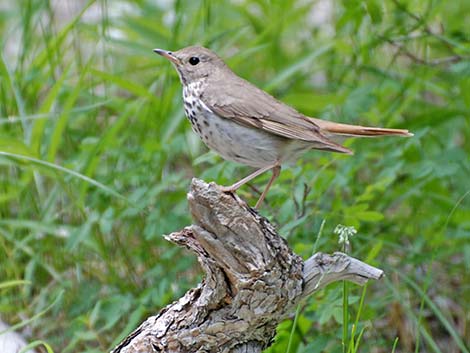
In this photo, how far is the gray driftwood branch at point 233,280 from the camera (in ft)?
9.12

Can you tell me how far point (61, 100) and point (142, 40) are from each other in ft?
3.02

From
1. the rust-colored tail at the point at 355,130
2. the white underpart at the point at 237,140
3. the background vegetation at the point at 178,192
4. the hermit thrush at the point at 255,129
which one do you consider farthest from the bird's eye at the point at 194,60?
the rust-colored tail at the point at 355,130

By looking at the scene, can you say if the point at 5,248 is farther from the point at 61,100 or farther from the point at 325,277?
the point at 325,277

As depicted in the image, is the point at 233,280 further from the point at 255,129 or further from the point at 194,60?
the point at 194,60

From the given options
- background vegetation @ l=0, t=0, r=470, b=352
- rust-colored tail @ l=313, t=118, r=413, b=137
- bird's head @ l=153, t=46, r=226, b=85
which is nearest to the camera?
rust-colored tail @ l=313, t=118, r=413, b=137

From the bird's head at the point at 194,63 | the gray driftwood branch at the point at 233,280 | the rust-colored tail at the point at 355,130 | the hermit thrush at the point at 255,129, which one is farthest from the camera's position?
the bird's head at the point at 194,63

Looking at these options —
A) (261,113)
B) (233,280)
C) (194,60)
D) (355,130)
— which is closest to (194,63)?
(194,60)

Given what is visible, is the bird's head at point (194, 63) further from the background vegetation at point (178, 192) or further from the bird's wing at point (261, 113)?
the background vegetation at point (178, 192)

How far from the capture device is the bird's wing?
3303 mm

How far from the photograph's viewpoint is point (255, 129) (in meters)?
3.36

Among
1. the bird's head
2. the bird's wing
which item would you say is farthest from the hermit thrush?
the bird's head

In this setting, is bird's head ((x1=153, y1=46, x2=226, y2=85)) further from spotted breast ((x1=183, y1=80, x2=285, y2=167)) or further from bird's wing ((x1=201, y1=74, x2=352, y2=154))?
spotted breast ((x1=183, y1=80, x2=285, y2=167))

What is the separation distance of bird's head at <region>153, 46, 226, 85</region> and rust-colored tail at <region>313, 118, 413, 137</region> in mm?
505

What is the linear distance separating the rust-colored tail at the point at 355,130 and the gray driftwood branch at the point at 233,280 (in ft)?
1.68
